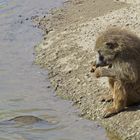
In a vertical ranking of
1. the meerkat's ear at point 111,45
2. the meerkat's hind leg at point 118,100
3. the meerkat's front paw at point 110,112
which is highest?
the meerkat's ear at point 111,45

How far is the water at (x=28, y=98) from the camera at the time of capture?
9647 mm

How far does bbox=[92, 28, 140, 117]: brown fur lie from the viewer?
9398 millimetres

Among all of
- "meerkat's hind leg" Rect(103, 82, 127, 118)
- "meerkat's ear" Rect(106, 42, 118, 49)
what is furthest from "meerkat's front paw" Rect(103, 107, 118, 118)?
"meerkat's ear" Rect(106, 42, 118, 49)

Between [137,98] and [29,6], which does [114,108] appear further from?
[29,6]

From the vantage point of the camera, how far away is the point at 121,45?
9.48m

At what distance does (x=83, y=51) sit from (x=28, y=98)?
2256 mm

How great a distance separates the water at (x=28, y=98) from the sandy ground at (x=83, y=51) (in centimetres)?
24

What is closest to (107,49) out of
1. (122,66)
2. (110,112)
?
(122,66)

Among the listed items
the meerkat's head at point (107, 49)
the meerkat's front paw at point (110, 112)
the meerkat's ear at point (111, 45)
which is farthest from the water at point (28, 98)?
the meerkat's ear at point (111, 45)

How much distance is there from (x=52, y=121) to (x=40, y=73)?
9.51ft

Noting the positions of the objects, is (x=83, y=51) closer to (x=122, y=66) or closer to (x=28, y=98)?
(x=28, y=98)

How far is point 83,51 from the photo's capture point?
13.3m

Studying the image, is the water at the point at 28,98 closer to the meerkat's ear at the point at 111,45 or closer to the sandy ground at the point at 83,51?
the sandy ground at the point at 83,51

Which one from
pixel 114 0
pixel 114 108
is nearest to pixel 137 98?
pixel 114 108
